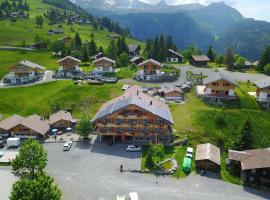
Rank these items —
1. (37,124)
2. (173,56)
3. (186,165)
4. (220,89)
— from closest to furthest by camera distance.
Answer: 1. (186,165)
2. (37,124)
3. (220,89)
4. (173,56)

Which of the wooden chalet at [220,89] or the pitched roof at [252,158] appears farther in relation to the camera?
the wooden chalet at [220,89]

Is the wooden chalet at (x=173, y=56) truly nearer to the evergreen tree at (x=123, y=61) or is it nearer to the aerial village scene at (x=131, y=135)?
the evergreen tree at (x=123, y=61)

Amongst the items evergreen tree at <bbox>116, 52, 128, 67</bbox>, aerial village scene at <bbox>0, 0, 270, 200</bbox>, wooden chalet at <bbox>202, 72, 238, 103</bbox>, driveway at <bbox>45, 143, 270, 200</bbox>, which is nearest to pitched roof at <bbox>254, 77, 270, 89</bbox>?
aerial village scene at <bbox>0, 0, 270, 200</bbox>

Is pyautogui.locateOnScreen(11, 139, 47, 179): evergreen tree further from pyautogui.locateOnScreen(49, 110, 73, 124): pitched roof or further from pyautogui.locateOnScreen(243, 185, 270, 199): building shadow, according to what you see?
pyautogui.locateOnScreen(243, 185, 270, 199): building shadow

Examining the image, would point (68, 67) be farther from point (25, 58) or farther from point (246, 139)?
point (246, 139)

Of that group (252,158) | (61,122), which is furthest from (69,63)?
(252,158)

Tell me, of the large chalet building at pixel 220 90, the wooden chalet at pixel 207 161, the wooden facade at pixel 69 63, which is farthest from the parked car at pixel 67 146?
the wooden facade at pixel 69 63
